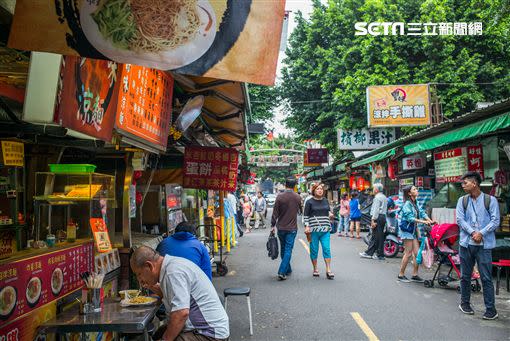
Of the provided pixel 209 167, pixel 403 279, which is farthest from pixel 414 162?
pixel 209 167

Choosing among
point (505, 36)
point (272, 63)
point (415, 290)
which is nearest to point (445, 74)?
point (505, 36)

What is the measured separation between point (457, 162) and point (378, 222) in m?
2.48

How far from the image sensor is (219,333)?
3.26 meters

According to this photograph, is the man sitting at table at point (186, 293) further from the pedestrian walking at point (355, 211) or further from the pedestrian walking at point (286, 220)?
the pedestrian walking at point (355, 211)

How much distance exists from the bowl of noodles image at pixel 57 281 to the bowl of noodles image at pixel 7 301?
538 millimetres

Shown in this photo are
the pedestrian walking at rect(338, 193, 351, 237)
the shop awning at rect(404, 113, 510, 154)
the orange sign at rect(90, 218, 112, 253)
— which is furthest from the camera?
the pedestrian walking at rect(338, 193, 351, 237)

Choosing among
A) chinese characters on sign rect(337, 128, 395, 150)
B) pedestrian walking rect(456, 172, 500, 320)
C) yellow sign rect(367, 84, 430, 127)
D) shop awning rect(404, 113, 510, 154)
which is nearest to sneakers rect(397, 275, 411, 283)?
pedestrian walking rect(456, 172, 500, 320)

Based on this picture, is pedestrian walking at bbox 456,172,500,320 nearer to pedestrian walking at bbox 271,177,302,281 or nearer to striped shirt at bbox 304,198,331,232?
striped shirt at bbox 304,198,331,232

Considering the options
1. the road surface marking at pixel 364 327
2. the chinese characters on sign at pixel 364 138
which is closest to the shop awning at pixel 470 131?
the road surface marking at pixel 364 327

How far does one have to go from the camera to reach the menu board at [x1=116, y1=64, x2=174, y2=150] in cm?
443

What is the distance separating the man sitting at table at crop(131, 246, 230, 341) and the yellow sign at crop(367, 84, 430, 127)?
14909 millimetres

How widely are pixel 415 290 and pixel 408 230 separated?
114 centimetres

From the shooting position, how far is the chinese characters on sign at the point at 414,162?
13.7 m

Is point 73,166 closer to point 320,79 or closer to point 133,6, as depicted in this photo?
point 133,6
